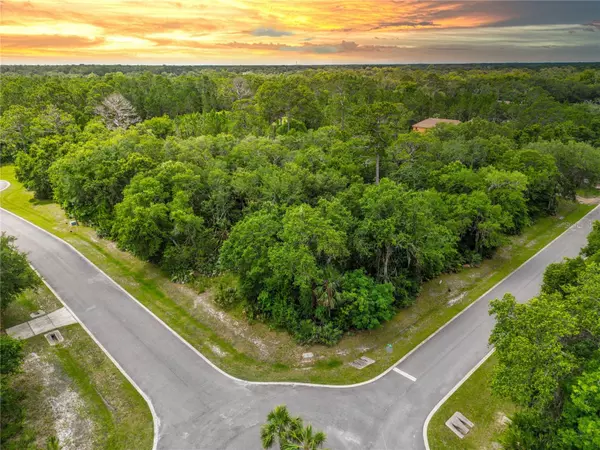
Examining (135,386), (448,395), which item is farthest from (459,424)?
(135,386)

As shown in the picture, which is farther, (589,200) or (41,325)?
(589,200)

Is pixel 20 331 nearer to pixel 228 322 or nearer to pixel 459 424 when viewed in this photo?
pixel 228 322

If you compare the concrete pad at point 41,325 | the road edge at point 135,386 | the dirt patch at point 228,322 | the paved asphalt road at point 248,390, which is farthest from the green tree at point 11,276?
the dirt patch at point 228,322

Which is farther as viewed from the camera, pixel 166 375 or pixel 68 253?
pixel 68 253

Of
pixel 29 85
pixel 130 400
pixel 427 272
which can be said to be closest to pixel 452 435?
pixel 427 272

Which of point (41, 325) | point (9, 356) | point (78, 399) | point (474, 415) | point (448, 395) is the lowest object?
point (474, 415)

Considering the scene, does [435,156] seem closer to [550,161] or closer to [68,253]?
[550,161]
